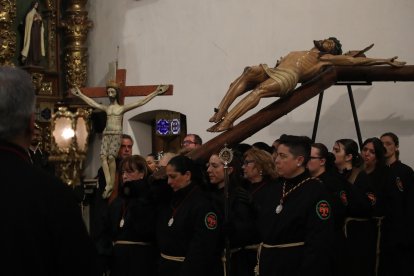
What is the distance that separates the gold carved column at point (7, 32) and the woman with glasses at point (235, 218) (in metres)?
6.68

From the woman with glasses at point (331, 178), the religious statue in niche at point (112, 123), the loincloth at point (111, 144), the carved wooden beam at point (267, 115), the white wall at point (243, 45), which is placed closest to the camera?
the woman with glasses at point (331, 178)

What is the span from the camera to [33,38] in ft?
44.0

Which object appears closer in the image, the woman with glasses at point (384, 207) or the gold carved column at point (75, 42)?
the woman with glasses at point (384, 207)

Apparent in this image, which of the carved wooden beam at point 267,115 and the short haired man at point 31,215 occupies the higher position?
the carved wooden beam at point 267,115

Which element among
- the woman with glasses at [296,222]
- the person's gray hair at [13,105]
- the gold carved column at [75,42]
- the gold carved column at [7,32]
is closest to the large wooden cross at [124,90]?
the gold carved column at [7,32]

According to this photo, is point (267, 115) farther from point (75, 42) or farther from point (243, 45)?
point (75, 42)

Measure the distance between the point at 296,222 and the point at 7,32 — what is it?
823 cm

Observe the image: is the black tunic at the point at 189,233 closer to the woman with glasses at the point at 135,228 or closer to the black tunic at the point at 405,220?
the woman with glasses at the point at 135,228

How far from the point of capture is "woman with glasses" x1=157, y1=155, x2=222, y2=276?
6305mm

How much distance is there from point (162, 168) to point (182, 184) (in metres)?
0.75

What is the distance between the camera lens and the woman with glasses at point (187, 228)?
630 cm

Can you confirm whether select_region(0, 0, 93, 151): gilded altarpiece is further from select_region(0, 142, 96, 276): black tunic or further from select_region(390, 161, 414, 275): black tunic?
select_region(0, 142, 96, 276): black tunic

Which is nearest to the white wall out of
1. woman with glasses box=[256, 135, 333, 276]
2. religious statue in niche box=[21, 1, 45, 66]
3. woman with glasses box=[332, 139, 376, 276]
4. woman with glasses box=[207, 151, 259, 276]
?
religious statue in niche box=[21, 1, 45, 66]

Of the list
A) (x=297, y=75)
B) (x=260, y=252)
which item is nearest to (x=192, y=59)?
(x=297, y=75)
